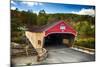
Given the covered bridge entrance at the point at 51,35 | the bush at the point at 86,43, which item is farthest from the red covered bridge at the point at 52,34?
the bush at the point at 86,43

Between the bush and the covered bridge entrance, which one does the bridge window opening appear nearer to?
the covered bridge entrance

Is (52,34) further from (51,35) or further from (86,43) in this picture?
(86,43)

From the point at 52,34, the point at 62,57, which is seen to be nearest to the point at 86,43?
the point at 62,57

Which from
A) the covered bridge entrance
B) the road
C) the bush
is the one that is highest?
the covered bridge entrance

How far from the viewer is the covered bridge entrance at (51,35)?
2.17 metres

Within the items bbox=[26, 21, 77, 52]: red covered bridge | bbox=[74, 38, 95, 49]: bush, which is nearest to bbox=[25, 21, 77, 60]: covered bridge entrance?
bbox=[26, 21, 77, 52]: red covered bridge

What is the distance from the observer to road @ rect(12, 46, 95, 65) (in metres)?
2.15

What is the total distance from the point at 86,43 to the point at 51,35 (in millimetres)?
531

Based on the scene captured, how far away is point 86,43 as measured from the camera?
2.43 meters
